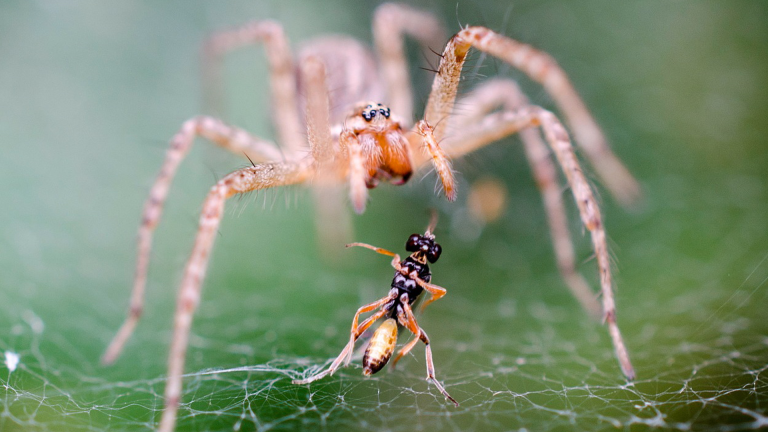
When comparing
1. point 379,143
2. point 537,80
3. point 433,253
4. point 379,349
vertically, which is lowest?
point 379,349

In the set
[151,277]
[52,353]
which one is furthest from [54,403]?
[151,277]

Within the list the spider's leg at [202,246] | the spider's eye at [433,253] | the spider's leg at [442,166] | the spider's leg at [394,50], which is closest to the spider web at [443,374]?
the spider's leg at [202,246]

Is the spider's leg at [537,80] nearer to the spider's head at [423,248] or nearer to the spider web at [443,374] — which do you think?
the spider's head at [423,248]

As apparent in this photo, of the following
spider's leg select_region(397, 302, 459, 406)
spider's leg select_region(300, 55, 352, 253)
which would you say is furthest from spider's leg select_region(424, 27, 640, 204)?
spider's leg select_region(397, 302, 459, 406)

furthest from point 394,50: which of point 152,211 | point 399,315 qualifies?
point 399,315

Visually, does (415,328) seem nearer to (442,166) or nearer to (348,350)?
(348,350)

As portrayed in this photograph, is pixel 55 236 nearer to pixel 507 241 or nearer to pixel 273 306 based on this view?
pixel 273 306

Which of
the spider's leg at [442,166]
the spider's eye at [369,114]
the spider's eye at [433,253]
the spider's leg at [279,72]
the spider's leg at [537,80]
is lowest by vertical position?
the spider's eye at [433,253]
